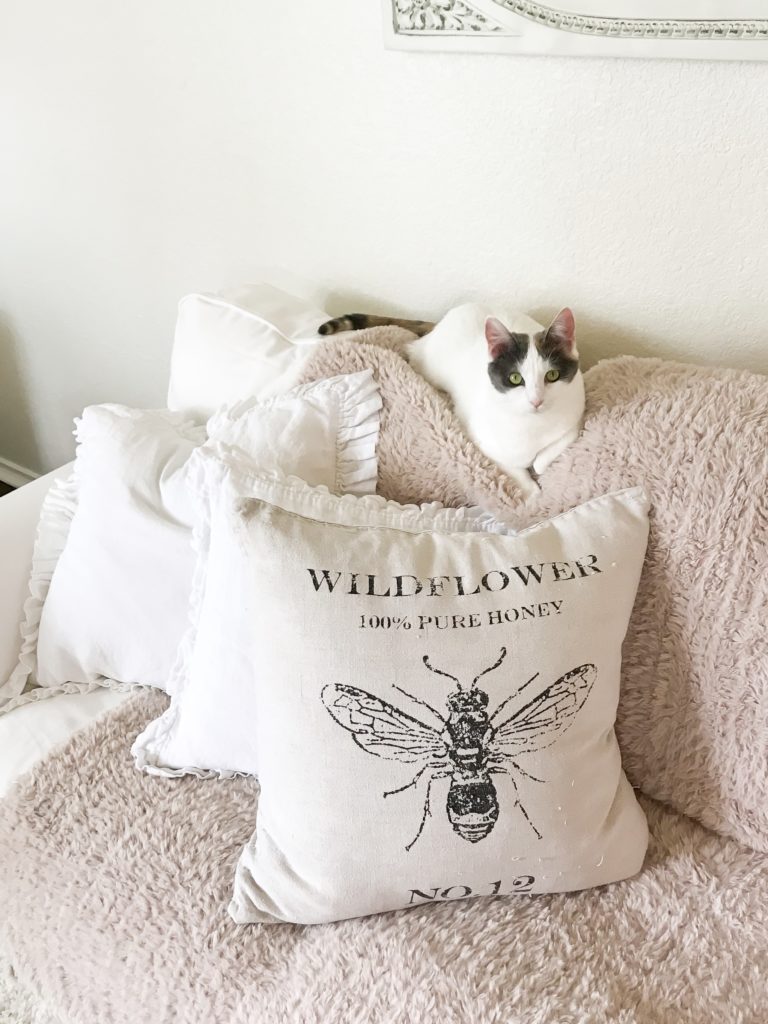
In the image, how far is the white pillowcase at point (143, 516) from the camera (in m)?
1.01

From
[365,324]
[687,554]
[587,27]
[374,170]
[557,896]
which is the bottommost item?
[557,896]

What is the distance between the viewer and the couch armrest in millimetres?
1116

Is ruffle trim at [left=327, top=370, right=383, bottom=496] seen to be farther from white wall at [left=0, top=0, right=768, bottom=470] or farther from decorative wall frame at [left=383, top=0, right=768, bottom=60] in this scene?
decorative wall frame at [left=383, top=0, right=768, bottom=60]

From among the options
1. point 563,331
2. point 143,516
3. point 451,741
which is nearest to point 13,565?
point 143,516

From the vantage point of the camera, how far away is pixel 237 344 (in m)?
1.14

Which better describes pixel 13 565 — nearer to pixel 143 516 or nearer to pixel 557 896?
pixel 143 516

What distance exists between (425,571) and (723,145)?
22.5 inches

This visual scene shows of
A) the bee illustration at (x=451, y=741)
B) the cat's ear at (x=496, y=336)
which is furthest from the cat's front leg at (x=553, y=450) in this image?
the bee illustration at (x=451, y=741)

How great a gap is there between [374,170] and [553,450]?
488mm

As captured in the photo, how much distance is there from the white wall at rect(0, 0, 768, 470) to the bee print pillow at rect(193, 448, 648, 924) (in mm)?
387

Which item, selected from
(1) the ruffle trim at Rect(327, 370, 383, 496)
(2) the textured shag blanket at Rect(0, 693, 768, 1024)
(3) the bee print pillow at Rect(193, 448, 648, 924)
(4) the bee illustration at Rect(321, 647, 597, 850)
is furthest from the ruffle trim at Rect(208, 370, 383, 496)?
(2) the textured shag blanket at Rect(0, 693, 768, 1024)

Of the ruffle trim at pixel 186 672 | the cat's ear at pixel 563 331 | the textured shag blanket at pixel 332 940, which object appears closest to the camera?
the textured shag blanket at pixel 332 940

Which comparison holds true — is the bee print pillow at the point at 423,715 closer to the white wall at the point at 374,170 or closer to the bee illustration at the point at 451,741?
the bee illustration at the point at 451,741

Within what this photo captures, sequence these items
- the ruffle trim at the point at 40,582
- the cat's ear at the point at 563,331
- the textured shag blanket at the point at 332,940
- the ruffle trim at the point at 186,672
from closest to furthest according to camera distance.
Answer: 1. the textured shag blanket at the point at 332,940
2. the cat's ear at the point at 563,331
3. the ruffle trim at the point at 186,672
4. the ruffle trim at the point at 40,582
